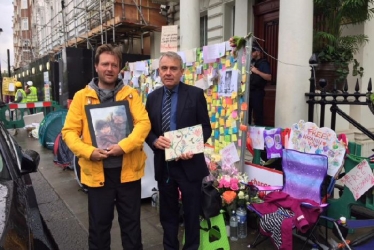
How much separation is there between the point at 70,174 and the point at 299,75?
4.41 m

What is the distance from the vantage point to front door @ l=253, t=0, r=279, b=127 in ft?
23.7

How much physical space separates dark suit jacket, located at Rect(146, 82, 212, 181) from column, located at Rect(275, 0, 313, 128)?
2598 millimetres

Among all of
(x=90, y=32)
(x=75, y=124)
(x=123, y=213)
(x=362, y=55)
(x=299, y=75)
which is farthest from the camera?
(x=90, y=32)

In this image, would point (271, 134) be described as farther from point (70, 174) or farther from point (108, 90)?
point (70, 174)

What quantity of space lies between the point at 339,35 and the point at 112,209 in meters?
5.06

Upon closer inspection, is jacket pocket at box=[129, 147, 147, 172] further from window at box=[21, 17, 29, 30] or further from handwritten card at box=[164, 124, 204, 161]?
window at box=[21, 17, 29, 30]

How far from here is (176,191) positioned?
9.43 ft

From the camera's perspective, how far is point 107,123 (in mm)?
2443

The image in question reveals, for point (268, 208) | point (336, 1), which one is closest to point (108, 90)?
point (268, 208)

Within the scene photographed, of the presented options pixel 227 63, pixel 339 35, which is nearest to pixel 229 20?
pixel 339 35

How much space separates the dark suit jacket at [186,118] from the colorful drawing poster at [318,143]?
47.7 inches

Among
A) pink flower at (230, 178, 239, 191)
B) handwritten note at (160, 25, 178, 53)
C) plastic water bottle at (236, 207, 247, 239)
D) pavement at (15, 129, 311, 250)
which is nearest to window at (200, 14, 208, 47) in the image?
handwritten note at (160, 25, 178, 53)

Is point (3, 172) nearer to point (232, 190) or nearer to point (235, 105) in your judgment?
point (232, 190)

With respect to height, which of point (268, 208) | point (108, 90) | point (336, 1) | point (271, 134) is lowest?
point (268, 208)
